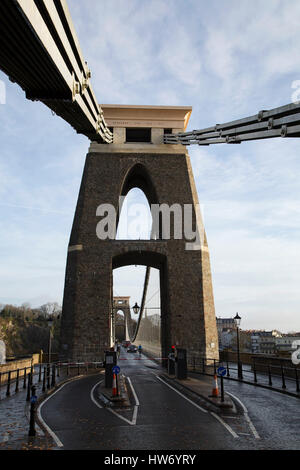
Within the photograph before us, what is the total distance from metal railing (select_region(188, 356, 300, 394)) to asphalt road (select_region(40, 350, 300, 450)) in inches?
86.4

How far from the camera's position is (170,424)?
919 cm

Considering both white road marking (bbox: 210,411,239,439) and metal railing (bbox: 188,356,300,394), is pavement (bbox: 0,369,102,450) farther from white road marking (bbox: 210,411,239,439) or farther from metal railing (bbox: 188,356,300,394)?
metal railing (bbox: 188,356,300,394)

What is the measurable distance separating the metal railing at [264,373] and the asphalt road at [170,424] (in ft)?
7.20

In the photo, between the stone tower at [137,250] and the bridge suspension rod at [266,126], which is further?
the stone tower at [137,250]

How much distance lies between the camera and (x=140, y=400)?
13.0m

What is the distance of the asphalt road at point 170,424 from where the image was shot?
752 centimetres

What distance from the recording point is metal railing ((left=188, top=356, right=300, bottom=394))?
15.7 metres

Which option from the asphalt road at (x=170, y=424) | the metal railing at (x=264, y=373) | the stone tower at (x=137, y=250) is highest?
the stone tower at (x=137, y=250)

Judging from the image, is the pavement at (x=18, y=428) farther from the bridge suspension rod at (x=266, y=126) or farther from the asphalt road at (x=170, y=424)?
the bridge suspension rod at (x=266, y=126)

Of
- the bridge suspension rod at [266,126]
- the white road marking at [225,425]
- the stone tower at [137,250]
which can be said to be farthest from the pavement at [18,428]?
the stone tower at [137,250]

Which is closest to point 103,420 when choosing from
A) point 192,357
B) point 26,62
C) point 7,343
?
point 26,62

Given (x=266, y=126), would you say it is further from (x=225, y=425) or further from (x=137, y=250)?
(x=137, y=250)
